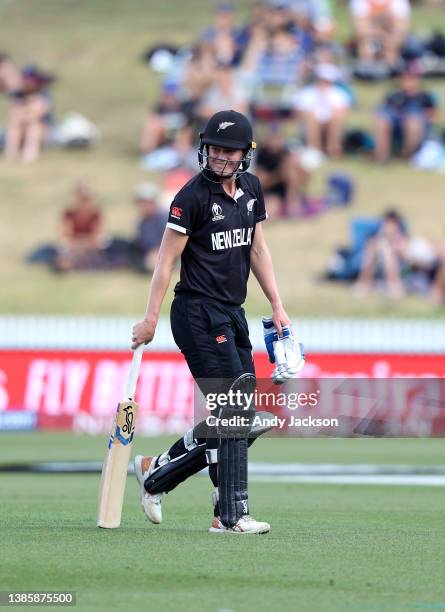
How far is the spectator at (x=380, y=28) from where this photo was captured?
3466cm

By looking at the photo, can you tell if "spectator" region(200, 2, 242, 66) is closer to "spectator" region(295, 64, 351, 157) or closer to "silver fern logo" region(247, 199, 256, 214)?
"spectator" region(295, 64, 351, 157)

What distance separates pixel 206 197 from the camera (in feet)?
26.3

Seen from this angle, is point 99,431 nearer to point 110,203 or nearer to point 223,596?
point 110,203

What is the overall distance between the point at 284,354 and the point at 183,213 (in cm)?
96

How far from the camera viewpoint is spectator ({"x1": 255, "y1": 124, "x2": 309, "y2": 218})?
2875cm

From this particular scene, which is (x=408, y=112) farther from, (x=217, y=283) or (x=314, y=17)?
(x=217, y=283)

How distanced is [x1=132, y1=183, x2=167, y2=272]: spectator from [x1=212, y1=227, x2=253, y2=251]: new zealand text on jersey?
18927 mm

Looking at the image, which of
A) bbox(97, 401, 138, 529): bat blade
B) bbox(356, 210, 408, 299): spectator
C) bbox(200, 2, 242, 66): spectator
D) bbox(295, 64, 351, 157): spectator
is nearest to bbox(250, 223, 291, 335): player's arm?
bbox(97, 401, 138, 529): bat blade

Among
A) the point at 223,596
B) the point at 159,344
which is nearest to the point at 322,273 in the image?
the point at 159,344

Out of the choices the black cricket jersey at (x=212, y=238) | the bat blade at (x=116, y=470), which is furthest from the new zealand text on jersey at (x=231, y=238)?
the bat blade at (x=116, y=470)

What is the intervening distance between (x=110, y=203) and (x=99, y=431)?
37.9ft

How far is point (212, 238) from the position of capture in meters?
8.04

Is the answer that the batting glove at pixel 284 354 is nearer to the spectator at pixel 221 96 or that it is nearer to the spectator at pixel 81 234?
the spectator at pixel 81 234

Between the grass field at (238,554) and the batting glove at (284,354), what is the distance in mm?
877
